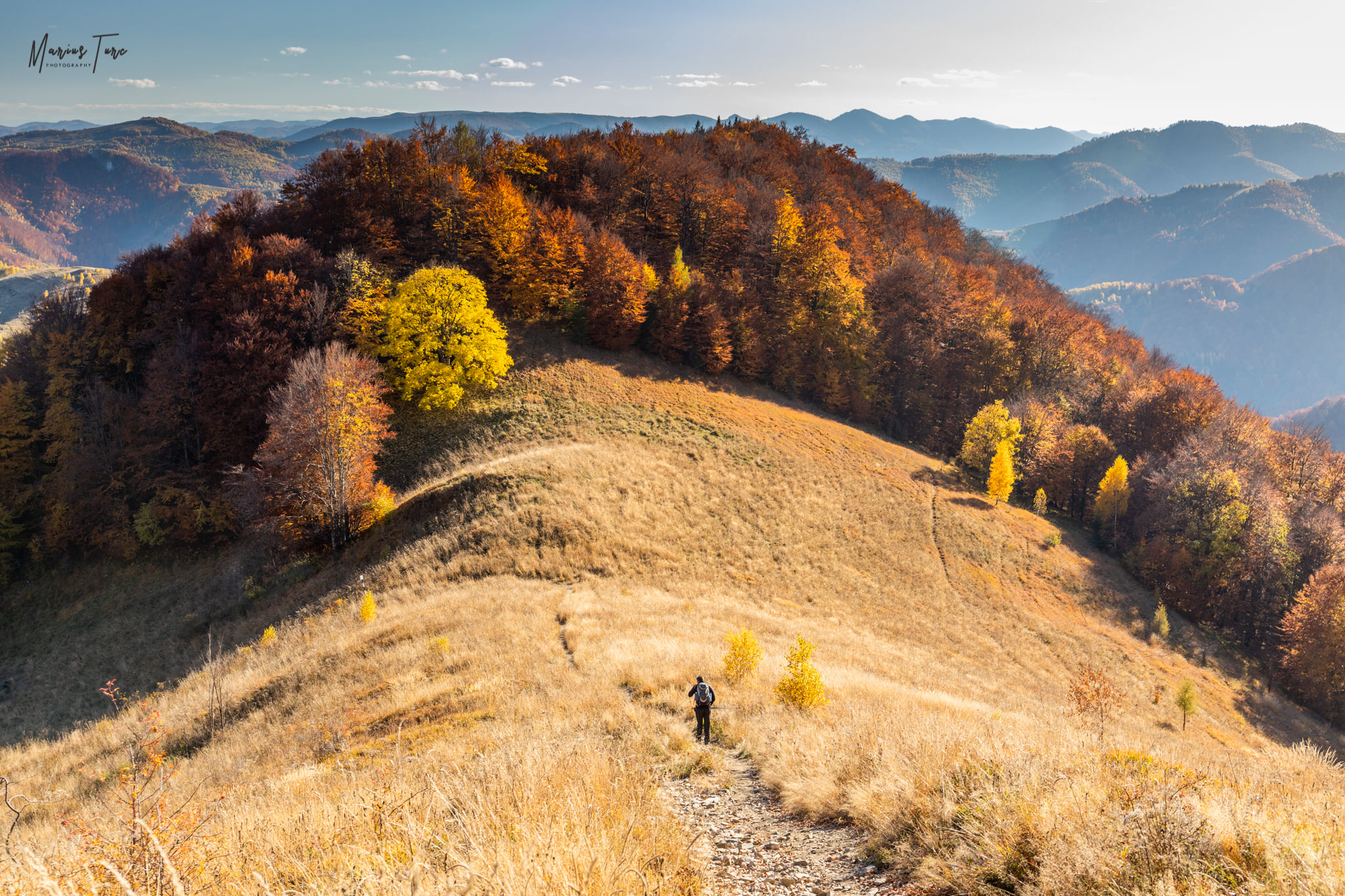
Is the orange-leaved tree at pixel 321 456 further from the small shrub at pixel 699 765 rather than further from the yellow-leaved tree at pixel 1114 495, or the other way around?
the yellow-leaved tree at pixel 1114 495

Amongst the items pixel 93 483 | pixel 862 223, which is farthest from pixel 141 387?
pixel 862 223

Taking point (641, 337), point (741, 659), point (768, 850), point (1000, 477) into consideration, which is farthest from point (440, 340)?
point (1000, 477)

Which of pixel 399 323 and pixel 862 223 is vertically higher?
pixel 862 223

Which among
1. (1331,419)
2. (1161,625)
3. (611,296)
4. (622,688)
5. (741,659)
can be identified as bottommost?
(1161,625)

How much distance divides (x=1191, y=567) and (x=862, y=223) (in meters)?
48.8

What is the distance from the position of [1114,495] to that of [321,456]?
188 ft

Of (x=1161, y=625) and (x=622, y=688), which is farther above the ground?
(x=622, y=688)

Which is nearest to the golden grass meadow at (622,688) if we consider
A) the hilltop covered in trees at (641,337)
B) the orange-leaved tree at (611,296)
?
the orange-leaved tree at (611,296)

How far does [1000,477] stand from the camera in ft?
141

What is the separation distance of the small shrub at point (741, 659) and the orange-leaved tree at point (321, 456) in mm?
20807

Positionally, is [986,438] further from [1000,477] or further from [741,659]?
[741,659]

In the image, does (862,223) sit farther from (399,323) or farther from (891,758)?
(891,758)

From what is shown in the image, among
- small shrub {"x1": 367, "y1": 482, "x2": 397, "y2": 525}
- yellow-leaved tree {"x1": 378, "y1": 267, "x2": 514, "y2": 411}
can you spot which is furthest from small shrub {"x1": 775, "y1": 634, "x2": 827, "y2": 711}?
yellow-leaved tree {"x1": 378, "y1": 267, "x2": 514, "y2": 411}

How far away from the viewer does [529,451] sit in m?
31.8
